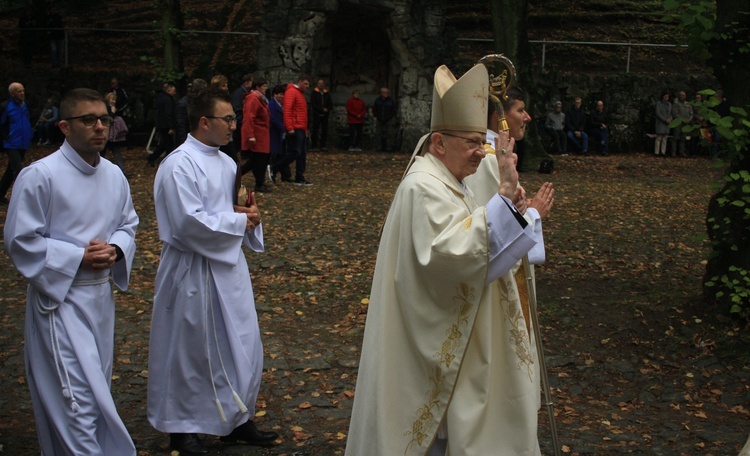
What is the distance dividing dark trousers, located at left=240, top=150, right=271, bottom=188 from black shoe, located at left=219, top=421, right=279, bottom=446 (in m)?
8.85

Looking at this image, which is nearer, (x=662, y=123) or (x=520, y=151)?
(x=520, y=151)

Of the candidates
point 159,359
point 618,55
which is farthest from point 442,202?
point 618,55

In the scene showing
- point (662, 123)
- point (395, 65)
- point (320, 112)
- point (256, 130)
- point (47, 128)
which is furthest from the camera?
point (662, 123)

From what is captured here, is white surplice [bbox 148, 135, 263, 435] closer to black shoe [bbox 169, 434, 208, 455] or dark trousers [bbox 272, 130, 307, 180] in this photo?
black shoe [bbox 169, 434, 208, 455]

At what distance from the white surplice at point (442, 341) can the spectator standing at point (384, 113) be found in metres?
18.5

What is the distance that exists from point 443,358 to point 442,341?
0.25 ft

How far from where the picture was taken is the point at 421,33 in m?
22.3

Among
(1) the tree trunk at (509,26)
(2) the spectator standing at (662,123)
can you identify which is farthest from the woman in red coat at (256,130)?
(2) the spectator standing at (662,123)

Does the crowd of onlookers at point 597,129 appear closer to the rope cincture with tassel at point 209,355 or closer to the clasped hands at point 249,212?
the clasped hands at point 249,212

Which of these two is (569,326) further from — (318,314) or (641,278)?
(318,314)

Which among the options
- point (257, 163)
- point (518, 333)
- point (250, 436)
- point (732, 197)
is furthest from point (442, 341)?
point (257, 163)

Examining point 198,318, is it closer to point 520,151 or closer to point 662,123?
point 520,151

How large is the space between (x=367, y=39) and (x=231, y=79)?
385 centimetres

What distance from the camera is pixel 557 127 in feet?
74.4
